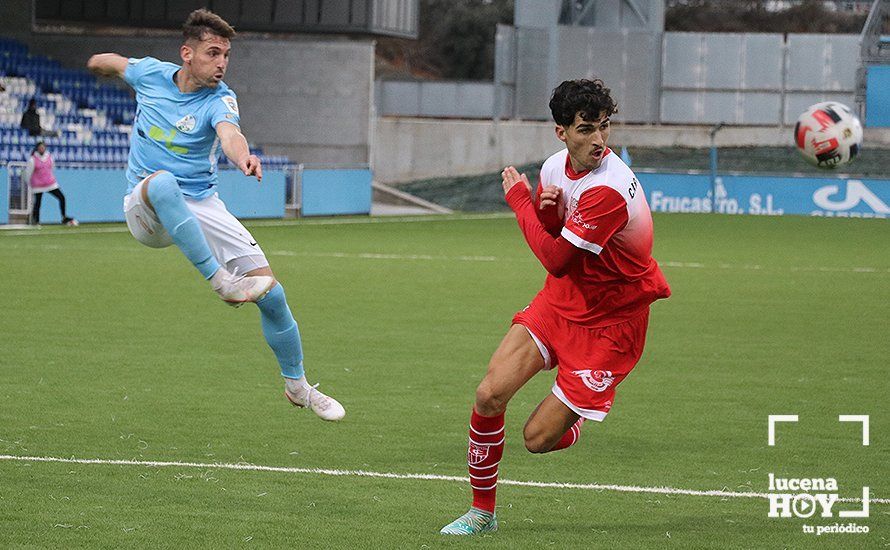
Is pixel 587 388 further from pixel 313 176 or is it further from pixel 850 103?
pixel 850 103

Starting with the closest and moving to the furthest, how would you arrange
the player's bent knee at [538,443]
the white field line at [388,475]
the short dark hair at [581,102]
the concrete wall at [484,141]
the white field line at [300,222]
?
the short dark hair at [581,102] → the player's bent knee at [538,443] → the white field line at [388,475] → the white field line at [300,222] → the concrete wall at [484,141]

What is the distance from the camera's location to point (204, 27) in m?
7.77

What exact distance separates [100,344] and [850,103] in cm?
3951

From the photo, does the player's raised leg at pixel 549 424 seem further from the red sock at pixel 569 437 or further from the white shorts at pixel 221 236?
the white shorts at pixel 221 236

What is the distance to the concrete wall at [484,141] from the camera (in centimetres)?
4394

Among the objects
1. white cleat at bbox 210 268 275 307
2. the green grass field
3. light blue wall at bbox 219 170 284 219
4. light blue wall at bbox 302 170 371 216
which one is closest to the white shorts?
white cleat at bbox 210 268 275 307

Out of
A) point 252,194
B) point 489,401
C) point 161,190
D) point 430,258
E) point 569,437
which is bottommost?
point 430,258

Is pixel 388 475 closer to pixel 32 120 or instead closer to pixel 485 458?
pixel 485 458

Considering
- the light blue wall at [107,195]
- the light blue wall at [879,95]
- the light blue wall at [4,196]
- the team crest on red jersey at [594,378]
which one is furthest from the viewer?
the light blue wall at [879,95]

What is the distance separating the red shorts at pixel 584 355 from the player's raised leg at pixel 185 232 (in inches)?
73.9

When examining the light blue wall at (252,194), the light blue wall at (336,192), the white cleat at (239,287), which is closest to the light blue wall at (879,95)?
the light blue wall at (336,192)

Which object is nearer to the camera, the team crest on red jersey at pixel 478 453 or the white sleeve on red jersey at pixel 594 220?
the white sleeve on red jersey at pixel 594 220

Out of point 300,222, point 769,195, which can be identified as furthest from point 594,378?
point 769,195

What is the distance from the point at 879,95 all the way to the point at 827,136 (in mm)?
20362
